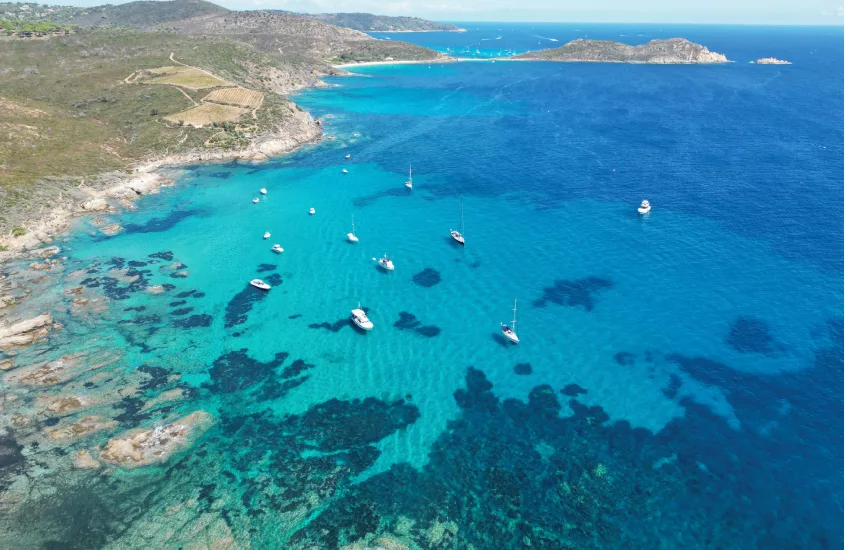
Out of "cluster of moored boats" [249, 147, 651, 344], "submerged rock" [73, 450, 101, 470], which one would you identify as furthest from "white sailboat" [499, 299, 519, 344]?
"submerged rock" [73, 450, 101, 470]

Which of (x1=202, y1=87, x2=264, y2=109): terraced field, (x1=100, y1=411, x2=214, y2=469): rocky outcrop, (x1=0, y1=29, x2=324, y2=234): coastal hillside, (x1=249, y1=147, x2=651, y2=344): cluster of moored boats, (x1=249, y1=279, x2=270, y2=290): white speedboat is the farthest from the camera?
(x1=202, y1=87, x2=264, y2=109): terraced field

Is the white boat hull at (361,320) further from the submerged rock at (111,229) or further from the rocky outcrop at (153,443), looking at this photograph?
the submerged rock at (111,229)

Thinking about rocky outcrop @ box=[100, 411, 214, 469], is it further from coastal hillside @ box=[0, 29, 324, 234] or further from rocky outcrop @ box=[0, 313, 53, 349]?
coastal hillside @ box=[0, 29, 324, 234]

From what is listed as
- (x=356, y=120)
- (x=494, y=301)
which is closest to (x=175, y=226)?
(x=494, y=301)

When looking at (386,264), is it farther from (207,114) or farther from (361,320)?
(207,114)

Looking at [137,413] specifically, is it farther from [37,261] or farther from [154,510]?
[37,261]

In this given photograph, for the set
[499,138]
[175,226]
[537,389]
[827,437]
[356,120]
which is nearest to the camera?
[827,437]

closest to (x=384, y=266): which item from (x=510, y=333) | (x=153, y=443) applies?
(x=510, y=333)
